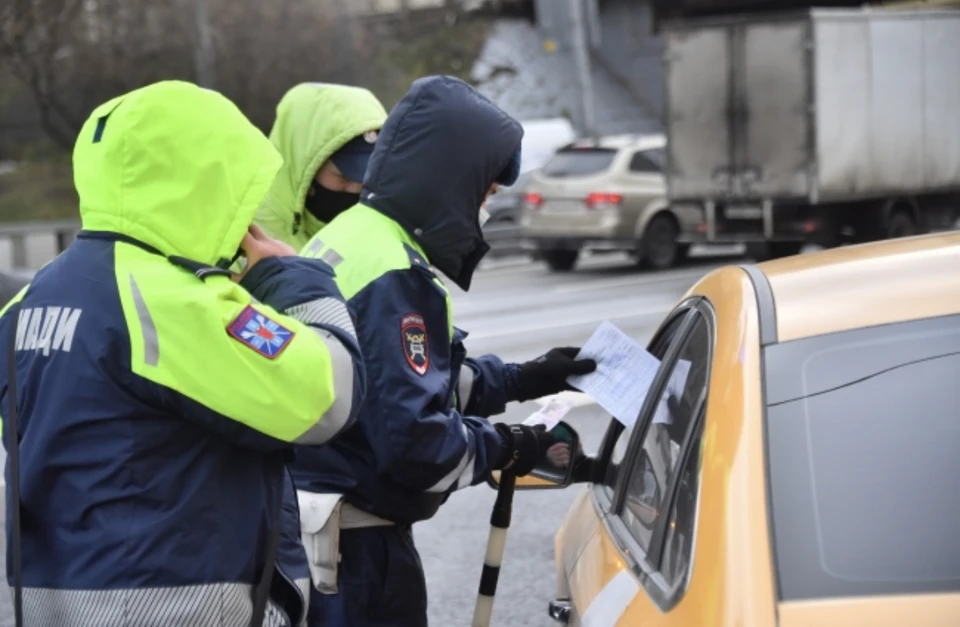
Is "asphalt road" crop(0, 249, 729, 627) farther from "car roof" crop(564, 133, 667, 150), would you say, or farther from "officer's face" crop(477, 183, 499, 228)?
"officer's face" crop(477, 183, 499, 228)

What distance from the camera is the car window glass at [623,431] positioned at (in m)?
3.16

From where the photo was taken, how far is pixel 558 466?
3232 mm

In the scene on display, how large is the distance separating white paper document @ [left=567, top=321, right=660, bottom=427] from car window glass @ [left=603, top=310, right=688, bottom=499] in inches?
2.1

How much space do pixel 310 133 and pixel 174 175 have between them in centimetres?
130

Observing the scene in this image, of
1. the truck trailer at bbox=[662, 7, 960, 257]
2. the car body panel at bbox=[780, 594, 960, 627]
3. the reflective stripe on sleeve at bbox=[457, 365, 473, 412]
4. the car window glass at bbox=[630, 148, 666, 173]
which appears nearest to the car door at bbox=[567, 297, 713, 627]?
the car body panel at bbox=[780, 594, 960, 627]

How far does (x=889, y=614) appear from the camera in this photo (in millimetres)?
1897

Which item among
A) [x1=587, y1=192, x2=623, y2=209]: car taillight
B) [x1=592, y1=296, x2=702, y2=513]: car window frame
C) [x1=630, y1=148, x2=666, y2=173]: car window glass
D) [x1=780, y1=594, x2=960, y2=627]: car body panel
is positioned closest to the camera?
[x1=780, y1=594, x2=960, y2=627]: car body panel

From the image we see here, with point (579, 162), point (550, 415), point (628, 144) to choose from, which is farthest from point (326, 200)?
point (628, 144)

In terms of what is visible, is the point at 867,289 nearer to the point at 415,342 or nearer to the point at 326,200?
the point at 415,342

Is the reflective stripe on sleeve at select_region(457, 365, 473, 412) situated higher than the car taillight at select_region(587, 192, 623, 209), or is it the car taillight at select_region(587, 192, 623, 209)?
the reflective stripe on sleeve at select_region(457, 365, 473, 412)

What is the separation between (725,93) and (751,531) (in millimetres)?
16680

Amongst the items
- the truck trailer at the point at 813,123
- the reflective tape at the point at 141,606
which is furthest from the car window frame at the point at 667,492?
the truck trailer at the point at 813,123

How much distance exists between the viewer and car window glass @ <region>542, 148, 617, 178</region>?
19.2 metres

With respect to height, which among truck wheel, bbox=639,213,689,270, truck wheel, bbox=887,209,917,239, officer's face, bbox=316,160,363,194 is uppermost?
officer's face, bbox=316,160,363,194
